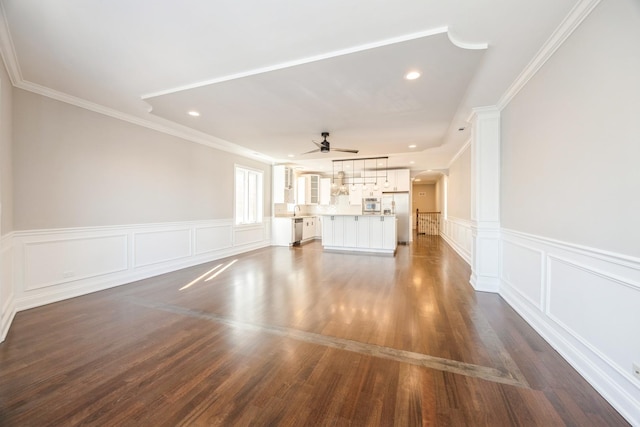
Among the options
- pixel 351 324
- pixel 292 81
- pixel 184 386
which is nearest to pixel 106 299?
pixel 184 386

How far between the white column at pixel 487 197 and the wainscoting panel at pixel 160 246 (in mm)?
5468

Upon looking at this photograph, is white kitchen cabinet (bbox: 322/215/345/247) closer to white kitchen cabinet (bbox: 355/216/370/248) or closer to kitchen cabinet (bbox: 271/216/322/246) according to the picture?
white kitchen cabinet (bbox: 355/216/370/248)

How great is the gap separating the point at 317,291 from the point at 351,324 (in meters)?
1.13

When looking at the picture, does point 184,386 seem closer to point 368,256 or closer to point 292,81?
point 292,81

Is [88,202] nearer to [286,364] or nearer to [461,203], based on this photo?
[286,364]

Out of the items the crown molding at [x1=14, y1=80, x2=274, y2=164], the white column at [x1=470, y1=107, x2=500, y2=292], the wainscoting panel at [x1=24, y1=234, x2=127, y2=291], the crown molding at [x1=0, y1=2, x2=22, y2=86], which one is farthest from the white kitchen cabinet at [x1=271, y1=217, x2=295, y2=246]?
the crown molding at [x1=0, y1=2, x2=22, y2=86]

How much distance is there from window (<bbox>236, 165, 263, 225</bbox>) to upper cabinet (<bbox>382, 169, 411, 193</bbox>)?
4675 mm

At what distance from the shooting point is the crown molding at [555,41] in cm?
184

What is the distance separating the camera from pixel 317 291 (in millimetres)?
3770

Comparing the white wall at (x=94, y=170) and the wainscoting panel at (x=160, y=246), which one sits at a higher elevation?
the white wall at (x=94, y=170)

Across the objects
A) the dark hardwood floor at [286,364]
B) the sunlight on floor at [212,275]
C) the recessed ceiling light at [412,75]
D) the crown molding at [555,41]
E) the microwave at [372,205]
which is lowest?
the dark hardwood floor at [286,364]

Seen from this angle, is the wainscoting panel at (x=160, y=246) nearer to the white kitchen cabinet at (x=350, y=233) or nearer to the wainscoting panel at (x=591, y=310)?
the white kitchen cabinet at (x=350, y=233)

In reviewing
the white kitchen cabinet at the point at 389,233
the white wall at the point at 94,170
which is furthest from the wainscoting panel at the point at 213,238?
the white kitchen cabinet at the point at 389,233

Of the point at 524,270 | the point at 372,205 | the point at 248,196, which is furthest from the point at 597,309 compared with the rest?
the point at 372,205
